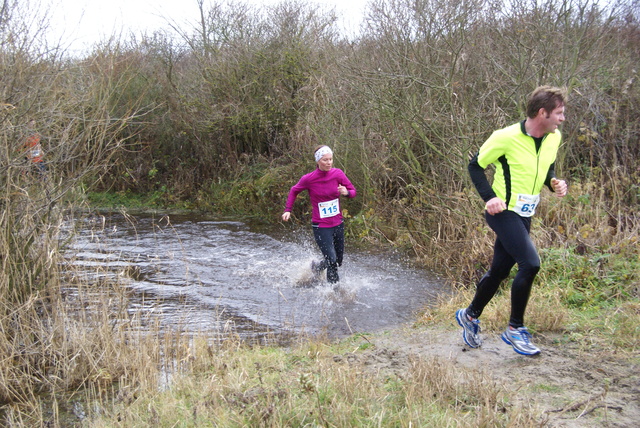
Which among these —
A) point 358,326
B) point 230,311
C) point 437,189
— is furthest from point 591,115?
point 230,311

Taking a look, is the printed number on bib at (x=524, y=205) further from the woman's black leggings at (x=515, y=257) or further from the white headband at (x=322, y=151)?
the white headband at (x=322, y=151)

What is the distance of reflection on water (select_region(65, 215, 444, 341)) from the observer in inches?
257

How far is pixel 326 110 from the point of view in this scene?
1289 cm

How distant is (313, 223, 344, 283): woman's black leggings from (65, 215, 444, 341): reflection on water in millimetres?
258

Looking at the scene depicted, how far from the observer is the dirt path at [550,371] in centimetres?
348

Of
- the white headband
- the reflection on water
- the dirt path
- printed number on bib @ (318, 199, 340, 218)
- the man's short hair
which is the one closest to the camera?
the dirt path

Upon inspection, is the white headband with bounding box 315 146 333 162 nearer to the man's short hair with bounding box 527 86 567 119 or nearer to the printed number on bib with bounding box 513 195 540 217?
the printed number on bib with bounding box 513 195 540 217

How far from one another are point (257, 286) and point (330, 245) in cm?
127

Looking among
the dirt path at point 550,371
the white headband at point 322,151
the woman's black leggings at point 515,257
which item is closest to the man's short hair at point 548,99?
the woman's black leggings at point 515,257

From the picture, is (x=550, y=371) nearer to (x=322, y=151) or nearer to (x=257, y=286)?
(x=322, y=151)

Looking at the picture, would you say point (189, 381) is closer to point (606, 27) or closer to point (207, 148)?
point (606, 27)

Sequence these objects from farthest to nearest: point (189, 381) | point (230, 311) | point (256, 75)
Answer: point (256, 75) < point (230, 311) < point (189, 381)

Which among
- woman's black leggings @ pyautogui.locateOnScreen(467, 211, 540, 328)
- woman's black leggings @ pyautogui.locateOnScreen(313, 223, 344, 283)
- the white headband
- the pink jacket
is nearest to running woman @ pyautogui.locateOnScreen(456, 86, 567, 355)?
woman's black leggings @ pyautogui.locateOnScreen(467, 211, 540, 328)

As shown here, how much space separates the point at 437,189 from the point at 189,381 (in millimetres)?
6945
